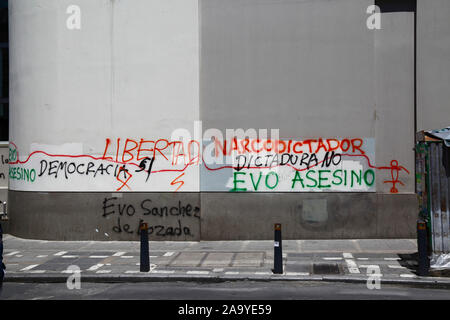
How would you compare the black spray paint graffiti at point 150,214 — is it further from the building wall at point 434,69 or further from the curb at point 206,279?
the building wall at point 434,69

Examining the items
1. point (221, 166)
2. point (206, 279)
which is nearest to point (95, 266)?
point (206, 279)

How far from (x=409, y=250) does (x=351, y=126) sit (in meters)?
3.33

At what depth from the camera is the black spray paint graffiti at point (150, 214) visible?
1409 centimetres

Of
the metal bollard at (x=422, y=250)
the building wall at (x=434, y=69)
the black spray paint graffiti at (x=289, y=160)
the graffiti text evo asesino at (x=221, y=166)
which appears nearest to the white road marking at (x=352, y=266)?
the metal bollard at (x=422, y=250)

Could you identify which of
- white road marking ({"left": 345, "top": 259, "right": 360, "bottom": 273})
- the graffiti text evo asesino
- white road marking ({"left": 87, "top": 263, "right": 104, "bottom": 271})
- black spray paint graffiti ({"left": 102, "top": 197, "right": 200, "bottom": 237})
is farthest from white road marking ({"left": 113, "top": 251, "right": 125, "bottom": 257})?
white road marking ({"left": 345, "top": 259, "right": 360, "bottom": 273})

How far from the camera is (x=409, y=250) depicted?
12.1m

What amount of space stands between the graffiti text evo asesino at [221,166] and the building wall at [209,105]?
0.17ft

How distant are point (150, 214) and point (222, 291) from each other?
5.41 m

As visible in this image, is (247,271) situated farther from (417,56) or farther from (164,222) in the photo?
(417,56)

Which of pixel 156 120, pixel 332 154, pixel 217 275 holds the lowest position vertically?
pixel 217 275

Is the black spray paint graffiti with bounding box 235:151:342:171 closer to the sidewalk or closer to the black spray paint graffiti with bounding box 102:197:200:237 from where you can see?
the black spray paint graffiti with bounding box 102:197:200:237

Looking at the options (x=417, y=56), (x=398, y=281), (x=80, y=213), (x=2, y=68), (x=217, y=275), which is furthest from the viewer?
(x=2, y=68)

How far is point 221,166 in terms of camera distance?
14.0 metres

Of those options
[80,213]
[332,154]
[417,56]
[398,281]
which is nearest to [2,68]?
[80,213]
